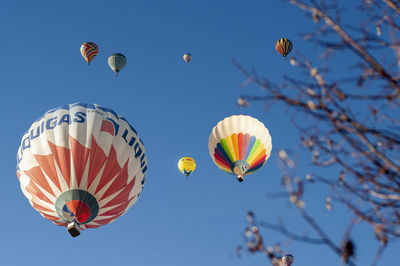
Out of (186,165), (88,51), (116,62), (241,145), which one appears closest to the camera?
(241,145)

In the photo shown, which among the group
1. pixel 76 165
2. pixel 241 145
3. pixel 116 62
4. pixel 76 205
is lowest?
pixel 76 205

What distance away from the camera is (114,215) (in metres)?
23.5

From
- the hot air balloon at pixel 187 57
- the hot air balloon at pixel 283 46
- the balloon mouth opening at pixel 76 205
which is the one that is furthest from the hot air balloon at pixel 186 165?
the balloon mouth opening at pixel 76 205

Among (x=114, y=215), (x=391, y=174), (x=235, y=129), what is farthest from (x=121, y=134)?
(x=391, y=174)

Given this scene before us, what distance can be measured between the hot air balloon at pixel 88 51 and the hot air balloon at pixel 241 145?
10017 millimetres

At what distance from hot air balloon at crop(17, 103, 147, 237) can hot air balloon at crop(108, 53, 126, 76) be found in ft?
36.5

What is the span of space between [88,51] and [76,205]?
15.4 meters

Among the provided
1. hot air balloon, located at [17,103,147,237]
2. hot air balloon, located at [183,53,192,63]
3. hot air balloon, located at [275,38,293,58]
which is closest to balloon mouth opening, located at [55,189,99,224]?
hot air balloon, located at [17,103,147,237]

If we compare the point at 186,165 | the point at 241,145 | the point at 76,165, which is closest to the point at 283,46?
the point at 241,145

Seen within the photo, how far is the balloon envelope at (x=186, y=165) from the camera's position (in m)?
34.2

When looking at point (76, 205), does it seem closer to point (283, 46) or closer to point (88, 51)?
point (88, 51)

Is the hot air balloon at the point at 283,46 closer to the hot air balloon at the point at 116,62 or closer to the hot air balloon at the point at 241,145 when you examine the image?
the hot air balloon at the point at 241,145

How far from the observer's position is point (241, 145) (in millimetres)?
28234

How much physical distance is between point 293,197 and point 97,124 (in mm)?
18325
